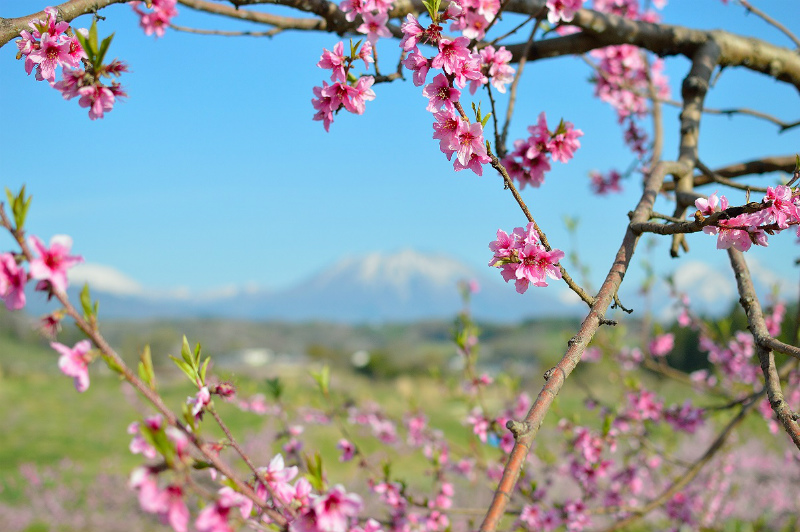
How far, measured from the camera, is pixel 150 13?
2.45 meters

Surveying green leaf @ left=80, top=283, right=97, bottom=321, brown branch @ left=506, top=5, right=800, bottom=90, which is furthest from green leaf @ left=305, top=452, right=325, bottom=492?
brown branch @ left=506, top=5, right=800, bottom=90

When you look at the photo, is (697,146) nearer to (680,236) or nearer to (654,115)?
(680,236)

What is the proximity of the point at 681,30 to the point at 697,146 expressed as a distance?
31.2 inches

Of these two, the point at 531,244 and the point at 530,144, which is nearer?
the point at 531,244

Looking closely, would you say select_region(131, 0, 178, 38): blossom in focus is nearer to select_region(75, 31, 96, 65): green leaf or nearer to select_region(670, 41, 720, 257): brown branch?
select_region(75, 31, 96, 65): green leaf

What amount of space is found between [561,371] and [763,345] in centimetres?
63

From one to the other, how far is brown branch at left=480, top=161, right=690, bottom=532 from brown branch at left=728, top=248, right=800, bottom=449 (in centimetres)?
34

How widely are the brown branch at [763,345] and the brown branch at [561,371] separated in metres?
0.34

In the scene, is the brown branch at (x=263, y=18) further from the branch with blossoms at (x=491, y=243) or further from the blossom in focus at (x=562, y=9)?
the blossom in focus at (x=562, y=9)

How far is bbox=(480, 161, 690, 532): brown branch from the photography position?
1.04 meters

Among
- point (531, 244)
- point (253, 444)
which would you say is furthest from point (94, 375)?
point (531, 244)

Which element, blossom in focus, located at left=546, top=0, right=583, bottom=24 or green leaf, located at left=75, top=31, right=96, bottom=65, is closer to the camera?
green leaf, located at left=75, top=31, right=96, bottom=65

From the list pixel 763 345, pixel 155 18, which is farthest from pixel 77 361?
pixel 155 18

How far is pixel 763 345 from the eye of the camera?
148 cm
